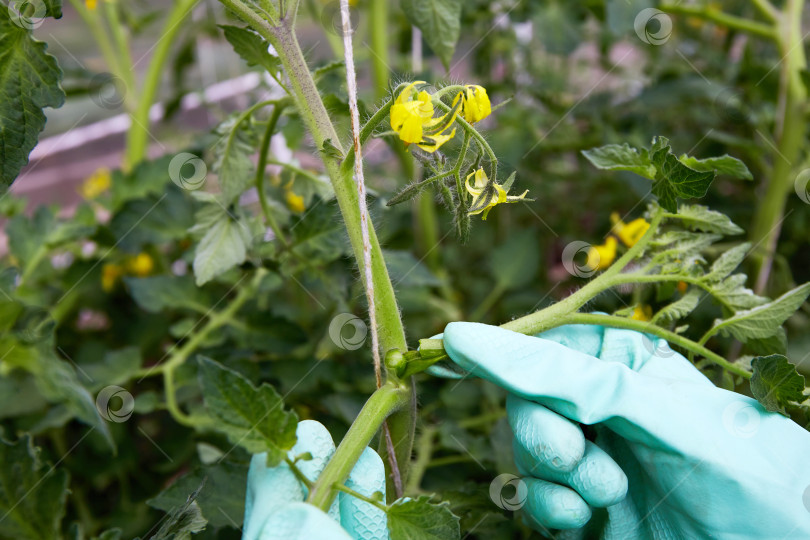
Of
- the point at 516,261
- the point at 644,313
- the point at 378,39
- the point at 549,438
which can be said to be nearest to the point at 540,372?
the point at 549,438

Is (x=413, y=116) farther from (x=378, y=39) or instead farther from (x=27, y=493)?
(x=378, y=39)

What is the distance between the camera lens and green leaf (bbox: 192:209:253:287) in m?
0.65

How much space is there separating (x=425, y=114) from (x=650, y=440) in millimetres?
320

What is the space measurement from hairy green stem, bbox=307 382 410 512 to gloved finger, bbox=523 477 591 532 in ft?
0.48

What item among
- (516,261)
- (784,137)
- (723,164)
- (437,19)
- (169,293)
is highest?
(437,19)

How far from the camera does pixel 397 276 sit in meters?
0.90

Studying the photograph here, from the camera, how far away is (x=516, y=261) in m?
1.13

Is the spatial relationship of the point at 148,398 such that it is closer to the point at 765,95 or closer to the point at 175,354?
the point at 175,354

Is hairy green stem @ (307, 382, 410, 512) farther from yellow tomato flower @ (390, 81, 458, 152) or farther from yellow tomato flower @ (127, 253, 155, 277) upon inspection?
yellow tomato flower @ (127, 253, 155, 277)

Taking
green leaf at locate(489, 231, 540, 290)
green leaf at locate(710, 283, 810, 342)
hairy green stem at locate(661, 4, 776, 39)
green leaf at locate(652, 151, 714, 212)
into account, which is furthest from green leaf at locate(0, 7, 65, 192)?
hairy green stem at locate(661, 4, 776, 39)

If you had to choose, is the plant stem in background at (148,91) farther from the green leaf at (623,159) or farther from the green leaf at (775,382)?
the green leaf at (775,382)

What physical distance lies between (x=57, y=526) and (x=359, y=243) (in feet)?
1.31

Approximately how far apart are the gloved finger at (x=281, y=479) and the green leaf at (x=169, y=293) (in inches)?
16.9

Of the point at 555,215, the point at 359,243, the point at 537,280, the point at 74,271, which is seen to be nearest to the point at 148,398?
the point at 74,271
